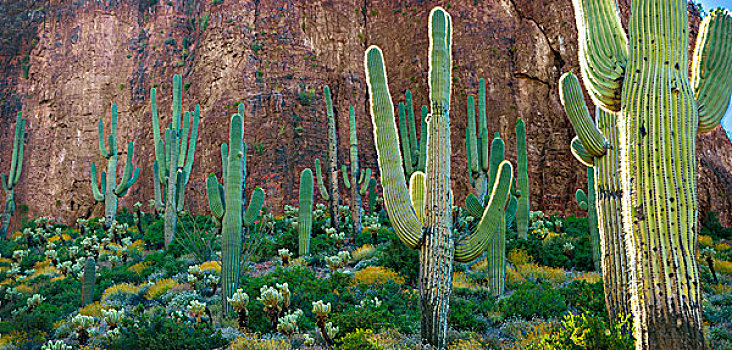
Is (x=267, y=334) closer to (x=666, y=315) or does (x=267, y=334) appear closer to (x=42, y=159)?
(x=666, y=315)

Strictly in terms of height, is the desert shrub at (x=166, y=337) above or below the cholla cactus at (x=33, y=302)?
above

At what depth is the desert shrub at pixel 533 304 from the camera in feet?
24.9

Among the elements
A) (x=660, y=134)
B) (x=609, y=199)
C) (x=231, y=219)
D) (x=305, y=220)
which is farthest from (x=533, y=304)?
(x=305, y=220)

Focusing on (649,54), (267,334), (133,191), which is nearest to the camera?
(649,54)

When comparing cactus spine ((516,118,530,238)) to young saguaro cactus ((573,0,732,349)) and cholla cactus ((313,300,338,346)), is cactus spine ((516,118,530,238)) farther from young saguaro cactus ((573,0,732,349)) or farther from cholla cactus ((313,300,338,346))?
young saguaro cactus ((573,0,732,349))

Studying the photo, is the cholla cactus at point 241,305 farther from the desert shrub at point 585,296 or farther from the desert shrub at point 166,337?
the desert shrub at point 585,296

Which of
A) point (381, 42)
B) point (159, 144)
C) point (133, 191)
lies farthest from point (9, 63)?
point (381, 42)

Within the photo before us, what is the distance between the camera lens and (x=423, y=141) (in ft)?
41.3

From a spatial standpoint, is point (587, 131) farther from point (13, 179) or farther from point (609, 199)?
point (13, 179)

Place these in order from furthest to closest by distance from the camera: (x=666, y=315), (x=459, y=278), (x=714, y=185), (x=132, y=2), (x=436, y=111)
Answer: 1. (x=132, y=2)
2. (x=714, y=185)
3. (x=459, y=278)
4. (x=436, y=111)
5. (x=666, y=315)

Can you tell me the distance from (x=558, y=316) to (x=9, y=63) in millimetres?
26601

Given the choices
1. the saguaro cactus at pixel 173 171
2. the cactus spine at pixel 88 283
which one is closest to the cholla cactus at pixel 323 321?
the cactus spine at pixel 88 283

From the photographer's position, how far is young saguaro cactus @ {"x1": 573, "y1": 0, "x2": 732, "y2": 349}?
370 centimetres

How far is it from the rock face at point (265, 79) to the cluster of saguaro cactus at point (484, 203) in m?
5.38
